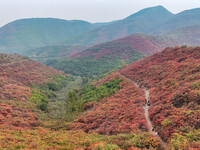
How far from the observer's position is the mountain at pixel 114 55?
327ft

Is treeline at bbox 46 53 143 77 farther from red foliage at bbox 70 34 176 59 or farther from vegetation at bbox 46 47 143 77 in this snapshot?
red foliage at bbox 70 34 176 59

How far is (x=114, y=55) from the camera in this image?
112 metres

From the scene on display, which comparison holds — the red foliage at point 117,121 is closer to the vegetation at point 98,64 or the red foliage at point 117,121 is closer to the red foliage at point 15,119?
the red foliage at point 15,119

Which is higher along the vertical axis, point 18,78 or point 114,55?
point 114,55

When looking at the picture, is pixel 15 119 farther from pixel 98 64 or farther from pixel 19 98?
pixel 98 64

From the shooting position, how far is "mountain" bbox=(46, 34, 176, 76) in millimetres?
99562

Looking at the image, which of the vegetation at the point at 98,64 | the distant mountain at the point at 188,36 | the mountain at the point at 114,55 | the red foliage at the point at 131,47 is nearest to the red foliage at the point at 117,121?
the mountain at the point at 114,55

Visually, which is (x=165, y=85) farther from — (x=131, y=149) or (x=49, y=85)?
(x=49, y=85)

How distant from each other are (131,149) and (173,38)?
16229 cm

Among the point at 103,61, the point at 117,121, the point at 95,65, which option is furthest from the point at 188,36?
the point at 117,121

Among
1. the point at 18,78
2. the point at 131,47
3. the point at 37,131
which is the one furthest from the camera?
the point at 131,47

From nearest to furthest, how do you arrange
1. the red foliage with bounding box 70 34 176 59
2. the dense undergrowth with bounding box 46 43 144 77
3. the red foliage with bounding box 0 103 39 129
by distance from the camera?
the red foliage with bounding box 0 103 39 129 → the dense undergrowth with bounding box 46 43 144 77 → the red foliage with bounding box 70 34 176 59

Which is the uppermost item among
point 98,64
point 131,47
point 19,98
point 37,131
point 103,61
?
point 131,47

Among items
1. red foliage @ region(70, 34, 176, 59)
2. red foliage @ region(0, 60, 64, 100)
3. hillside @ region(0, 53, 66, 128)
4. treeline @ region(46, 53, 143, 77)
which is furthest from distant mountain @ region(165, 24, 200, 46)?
hillside @ region(0, 53, 66, 128)
